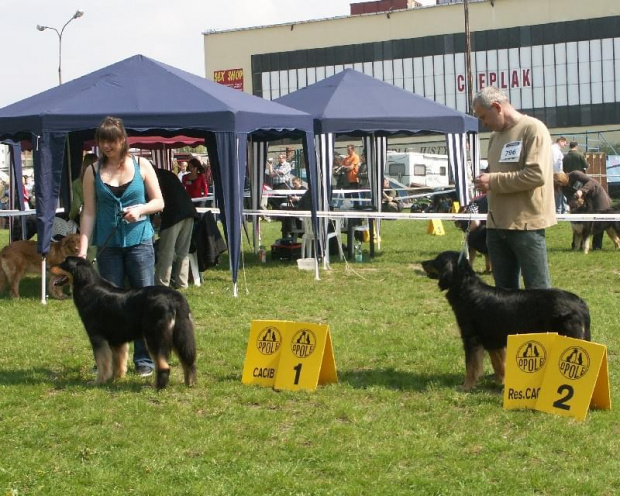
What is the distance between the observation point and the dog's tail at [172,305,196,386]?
5.57 metres

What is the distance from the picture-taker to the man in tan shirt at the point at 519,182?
5.40m

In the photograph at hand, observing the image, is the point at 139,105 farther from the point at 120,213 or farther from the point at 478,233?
the point at 478,233

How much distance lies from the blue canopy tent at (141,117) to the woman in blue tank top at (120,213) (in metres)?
3.77

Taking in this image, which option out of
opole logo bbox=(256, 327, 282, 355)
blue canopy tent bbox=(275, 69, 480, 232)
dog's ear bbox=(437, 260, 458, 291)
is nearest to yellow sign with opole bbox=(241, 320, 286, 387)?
opole logo bbox=(256, 327, 282, 355)

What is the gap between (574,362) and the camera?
499 centimetres

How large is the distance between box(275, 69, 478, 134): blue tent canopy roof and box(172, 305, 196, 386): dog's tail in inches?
300

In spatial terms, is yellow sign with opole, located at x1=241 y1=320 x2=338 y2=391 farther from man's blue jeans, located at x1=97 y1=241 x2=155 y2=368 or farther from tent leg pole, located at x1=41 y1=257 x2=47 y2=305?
tent leg pole, located at x1=41 y1=257 x2=47 y2=305

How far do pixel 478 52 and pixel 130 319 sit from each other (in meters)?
46.8

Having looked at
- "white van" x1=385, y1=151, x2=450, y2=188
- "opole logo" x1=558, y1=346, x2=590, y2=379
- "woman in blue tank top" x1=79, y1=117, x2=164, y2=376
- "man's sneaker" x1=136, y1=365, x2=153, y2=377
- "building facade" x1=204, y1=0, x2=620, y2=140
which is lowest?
"man's sneaker" x1=136, y1=365, x2=153, y2=377

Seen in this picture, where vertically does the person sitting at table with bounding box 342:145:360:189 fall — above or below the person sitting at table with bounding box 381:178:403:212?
above

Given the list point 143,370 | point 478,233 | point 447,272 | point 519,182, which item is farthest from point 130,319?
point 478,233

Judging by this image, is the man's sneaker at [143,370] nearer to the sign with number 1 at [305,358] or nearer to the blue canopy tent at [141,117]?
the sign with number 1 at [305,358]

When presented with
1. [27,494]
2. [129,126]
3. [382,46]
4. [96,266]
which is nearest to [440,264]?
[96,266]

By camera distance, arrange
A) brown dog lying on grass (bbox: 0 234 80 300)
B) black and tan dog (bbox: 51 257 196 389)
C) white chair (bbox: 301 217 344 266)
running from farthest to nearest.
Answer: white chair (bbox: 301 217 344 266) → brown dog lying on grass (bbox: 0 234 80 300) → black and tan dog (bbox: 51 257 196 389)
